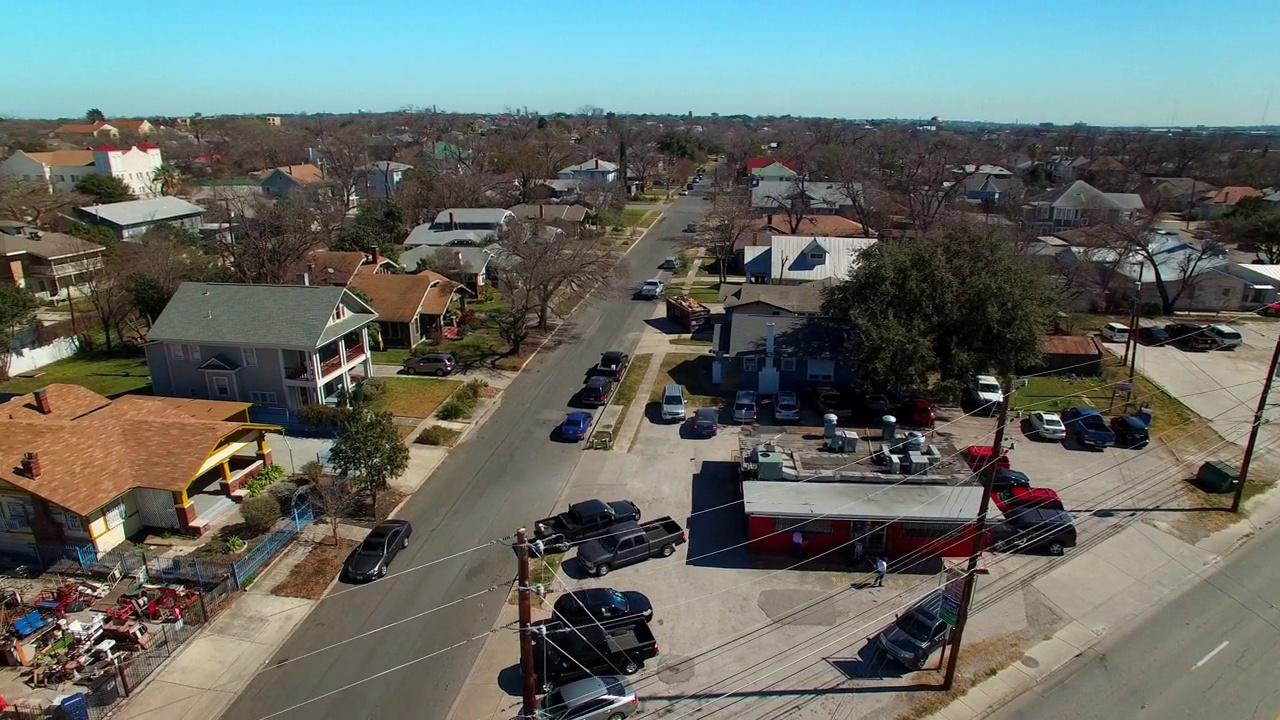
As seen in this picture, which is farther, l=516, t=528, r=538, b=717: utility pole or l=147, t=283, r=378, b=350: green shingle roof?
l=147, t=283, r=378, b=350: green shingle roof

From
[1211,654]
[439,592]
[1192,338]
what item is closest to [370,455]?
[439,592]

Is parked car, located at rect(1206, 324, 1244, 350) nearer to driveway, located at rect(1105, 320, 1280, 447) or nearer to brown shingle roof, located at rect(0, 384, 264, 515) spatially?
driveway, located at rect(1105, 320, 1280, 447)

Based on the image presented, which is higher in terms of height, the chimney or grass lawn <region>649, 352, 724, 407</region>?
the chimney

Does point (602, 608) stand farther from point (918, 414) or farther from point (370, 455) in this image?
point (918, 414)

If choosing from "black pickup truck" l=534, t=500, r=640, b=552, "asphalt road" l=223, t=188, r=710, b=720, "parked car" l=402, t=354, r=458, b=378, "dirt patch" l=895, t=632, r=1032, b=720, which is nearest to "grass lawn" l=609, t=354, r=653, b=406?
"asphalt road" l=223, t=188, r=710, b=720

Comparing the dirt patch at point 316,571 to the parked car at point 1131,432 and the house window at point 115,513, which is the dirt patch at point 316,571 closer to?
the house window at point 115,513

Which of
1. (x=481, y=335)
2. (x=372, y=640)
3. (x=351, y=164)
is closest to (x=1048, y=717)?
(x=372, y=640)

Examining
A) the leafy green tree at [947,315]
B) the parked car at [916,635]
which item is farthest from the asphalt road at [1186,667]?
the leafy green tree at [947,315]
